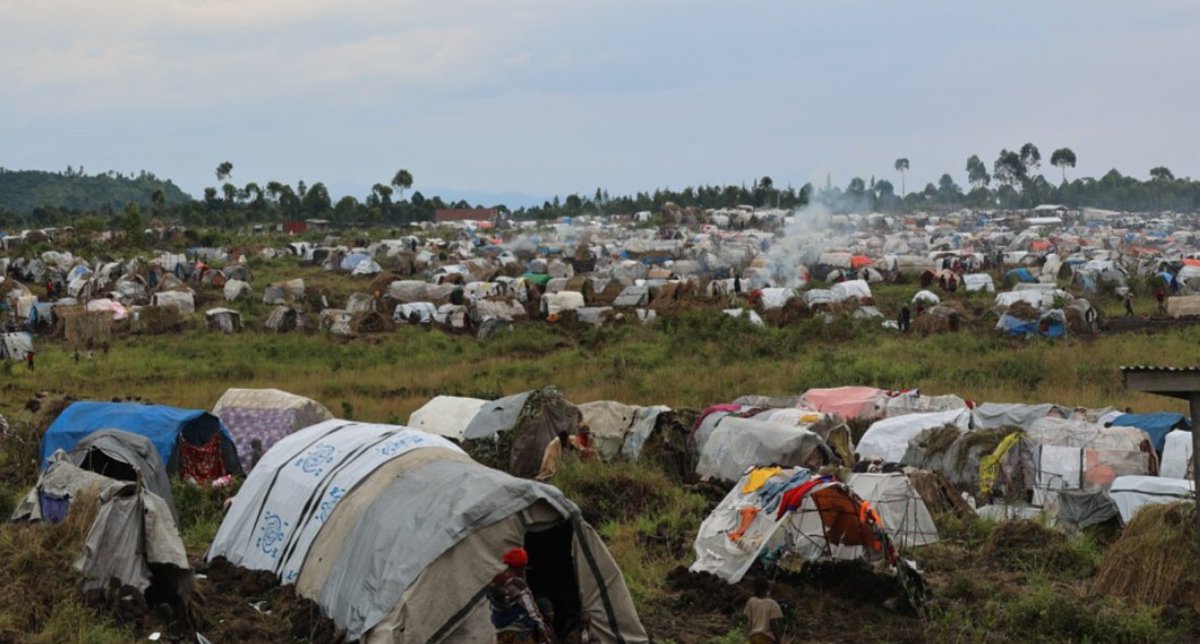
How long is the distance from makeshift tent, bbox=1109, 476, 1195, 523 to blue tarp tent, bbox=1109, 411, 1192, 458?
98.5 inches

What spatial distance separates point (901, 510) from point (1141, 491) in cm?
227

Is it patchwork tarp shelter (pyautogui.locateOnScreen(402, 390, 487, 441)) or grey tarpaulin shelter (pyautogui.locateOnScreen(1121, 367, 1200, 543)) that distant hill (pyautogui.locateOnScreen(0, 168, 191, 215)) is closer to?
patchwork tarp shelter (pyautogui.locateOnScreen(402, 390, 487, 441))

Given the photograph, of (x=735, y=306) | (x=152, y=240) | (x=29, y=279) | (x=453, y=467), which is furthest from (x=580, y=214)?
(x=453, y=467)

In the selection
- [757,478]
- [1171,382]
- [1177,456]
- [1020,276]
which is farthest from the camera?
[1020,276]

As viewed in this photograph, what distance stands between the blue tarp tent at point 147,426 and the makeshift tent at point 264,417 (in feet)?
2.56

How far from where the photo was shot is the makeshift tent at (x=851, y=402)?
63.3 ft

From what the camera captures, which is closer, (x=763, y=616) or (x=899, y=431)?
(x=763, y=616)

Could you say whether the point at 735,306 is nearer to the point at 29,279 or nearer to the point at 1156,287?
the point at 1156,287

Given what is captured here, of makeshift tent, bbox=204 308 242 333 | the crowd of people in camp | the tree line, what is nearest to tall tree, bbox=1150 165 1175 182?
the tree line

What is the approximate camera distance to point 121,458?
12930mm

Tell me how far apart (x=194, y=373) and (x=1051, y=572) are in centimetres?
2071

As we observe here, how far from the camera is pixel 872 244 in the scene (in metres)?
60.7

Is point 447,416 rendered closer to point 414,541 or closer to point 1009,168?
point 414,541

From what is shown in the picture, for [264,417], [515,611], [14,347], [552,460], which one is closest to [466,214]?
[14,347]
